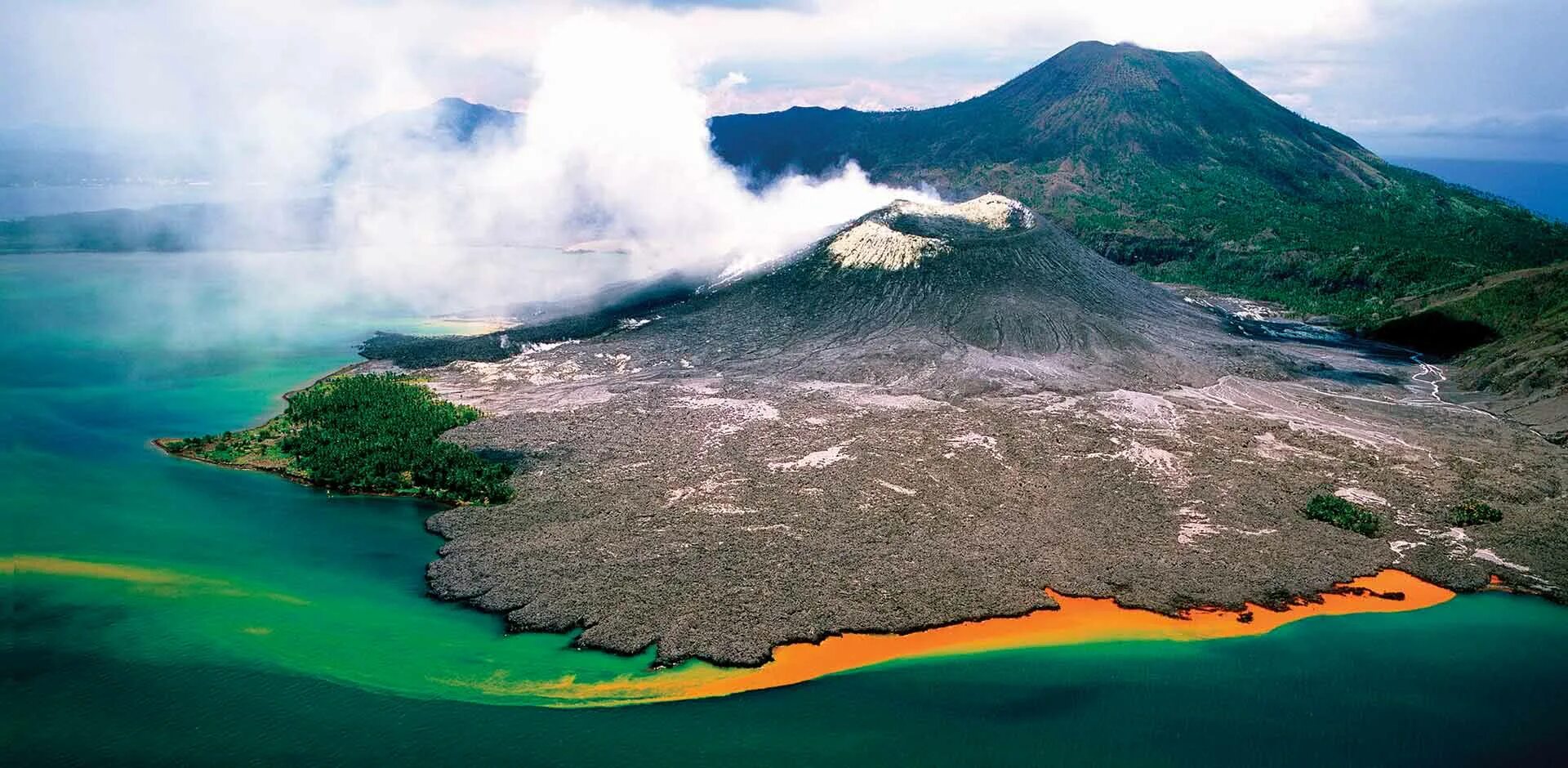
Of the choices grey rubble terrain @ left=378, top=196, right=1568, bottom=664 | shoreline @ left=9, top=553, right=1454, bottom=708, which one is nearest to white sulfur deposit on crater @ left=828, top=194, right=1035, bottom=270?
grey rubble terrain @ left=378, top=196, right=1568, bottom=664

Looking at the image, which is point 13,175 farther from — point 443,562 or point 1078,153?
point 443,562

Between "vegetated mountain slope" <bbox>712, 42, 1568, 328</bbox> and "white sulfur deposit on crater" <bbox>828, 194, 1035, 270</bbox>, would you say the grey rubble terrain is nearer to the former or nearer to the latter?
"white sulfur deposit on crater" <bbox>828, 194, 1035, 270</bbox>

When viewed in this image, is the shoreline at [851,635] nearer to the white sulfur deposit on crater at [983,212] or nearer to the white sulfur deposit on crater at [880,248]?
the white sulfur deposit on crater at [880,248]

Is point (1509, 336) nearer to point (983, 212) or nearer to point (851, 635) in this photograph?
point (983, 212)

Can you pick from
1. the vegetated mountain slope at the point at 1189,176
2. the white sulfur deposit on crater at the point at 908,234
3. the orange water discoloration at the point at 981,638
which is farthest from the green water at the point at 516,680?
the vegetated mountain slope at the point at 1189,176

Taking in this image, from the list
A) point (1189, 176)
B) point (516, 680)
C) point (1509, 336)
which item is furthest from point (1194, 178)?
point (516, 680)

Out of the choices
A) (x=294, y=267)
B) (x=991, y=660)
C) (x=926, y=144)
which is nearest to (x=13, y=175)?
(x=294, y=267)
